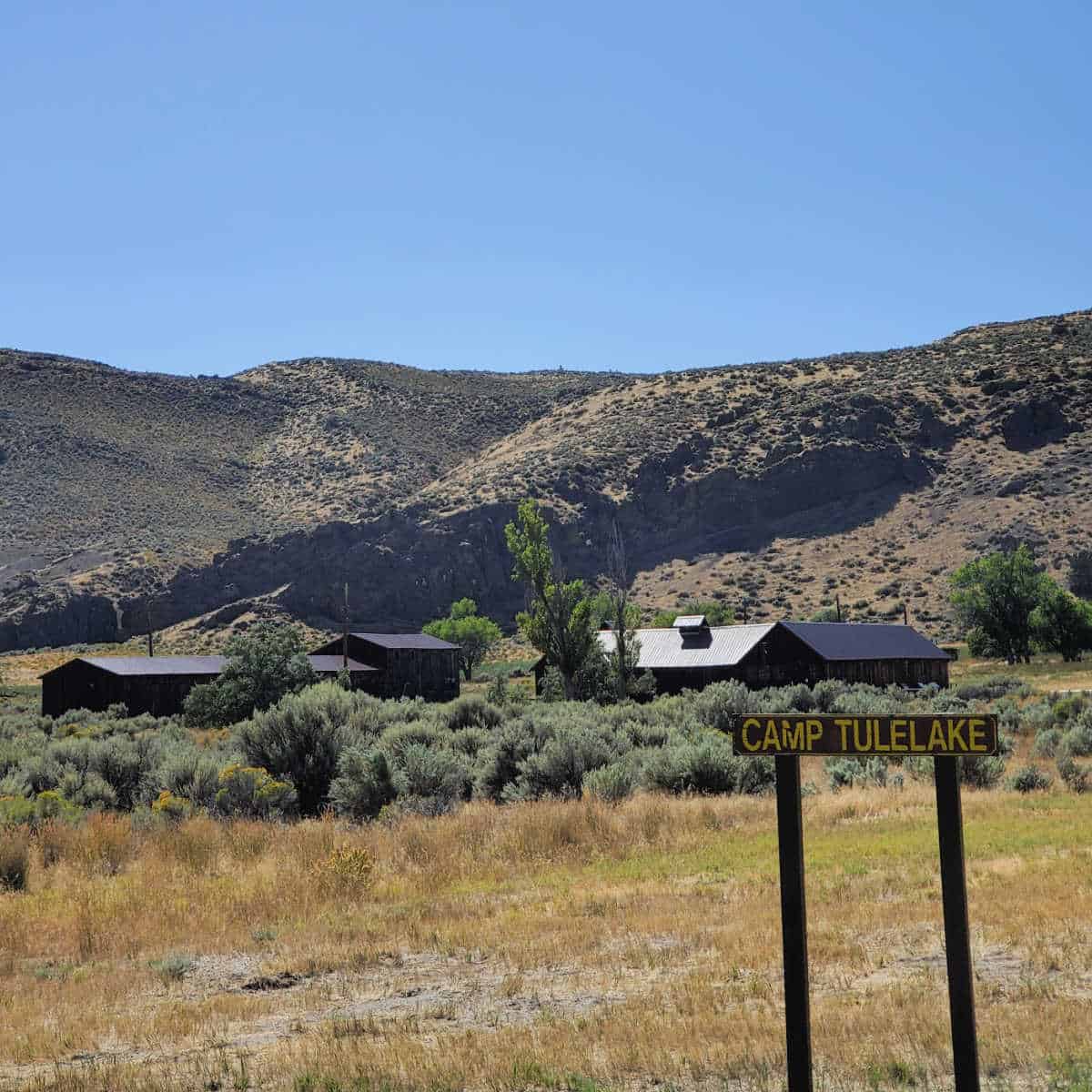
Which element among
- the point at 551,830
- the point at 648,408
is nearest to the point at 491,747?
the point at 551,830

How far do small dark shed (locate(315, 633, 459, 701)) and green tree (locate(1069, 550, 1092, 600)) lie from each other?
42372 millimetres

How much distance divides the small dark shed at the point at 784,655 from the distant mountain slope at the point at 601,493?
1060 inches

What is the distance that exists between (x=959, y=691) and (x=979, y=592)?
25284mm

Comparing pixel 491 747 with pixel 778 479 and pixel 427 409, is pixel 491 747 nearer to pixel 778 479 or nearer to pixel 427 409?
pixel 778 479

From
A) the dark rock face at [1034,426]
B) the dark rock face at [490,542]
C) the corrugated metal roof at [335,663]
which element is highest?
the dark rock face at [1034,426]

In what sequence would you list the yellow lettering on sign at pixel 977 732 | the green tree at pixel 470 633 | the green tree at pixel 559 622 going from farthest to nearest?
the green tree at pixel 470 633, the green tree at pixel 559 622, the yellow lettering on sign at pixel 977 732

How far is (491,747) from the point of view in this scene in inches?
882

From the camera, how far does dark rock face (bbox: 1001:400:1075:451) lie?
104m

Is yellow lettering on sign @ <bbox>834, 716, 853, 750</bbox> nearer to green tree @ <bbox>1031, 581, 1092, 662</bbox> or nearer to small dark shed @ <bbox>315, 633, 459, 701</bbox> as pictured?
small dark shed @ <bbox>315, 633, 459, 701</bbox>

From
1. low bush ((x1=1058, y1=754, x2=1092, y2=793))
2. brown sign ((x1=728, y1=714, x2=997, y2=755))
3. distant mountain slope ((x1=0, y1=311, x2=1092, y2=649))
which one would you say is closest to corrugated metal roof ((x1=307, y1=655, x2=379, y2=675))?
distant mountain slope ((x1=0, y1=311, x2=1092, y2=649))

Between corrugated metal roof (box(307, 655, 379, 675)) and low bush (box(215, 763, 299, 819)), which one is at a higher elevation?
corrugated metal roof (box(307, 655, 379, 675))

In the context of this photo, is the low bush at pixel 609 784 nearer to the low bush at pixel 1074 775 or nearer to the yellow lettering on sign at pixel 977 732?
the low bush at pixel 1074 775

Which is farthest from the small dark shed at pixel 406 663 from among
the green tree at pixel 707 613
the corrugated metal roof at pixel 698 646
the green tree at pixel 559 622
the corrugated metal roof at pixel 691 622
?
the green tree at pixel 707 613

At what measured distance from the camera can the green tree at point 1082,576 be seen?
82.8m
